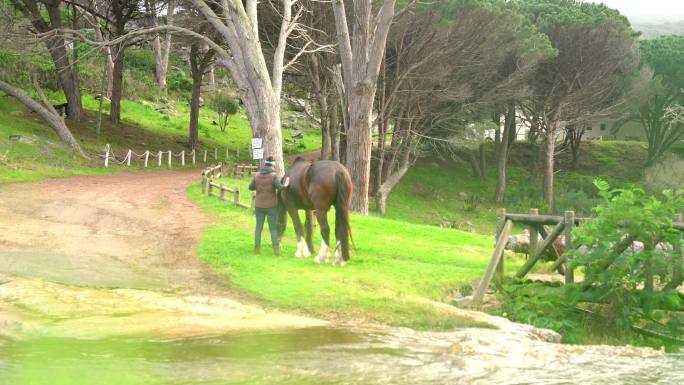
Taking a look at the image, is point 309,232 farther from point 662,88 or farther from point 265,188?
point 662,88

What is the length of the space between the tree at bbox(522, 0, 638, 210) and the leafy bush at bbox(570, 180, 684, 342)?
32.1 m

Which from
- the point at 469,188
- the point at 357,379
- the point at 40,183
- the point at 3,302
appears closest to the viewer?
the point at 357,379

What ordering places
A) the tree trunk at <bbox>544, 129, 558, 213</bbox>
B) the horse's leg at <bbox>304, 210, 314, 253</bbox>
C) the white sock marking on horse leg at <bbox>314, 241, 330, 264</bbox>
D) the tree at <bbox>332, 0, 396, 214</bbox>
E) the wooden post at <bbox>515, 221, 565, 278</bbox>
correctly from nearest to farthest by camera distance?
the wooden post at <bbox>515, 221, 565, 278</bbox>, the white sock marking on horse leg at <bbox>314, 241, 330, 264</bbox>, the horse's leg at <bbox>304, 210, 314, 253</bbox>, the tree at <bbox>332, 0, 396, 214</bbox>, the tree trunk at <bbox>544, 129, 558, 213</bbox>

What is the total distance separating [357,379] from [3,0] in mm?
40210

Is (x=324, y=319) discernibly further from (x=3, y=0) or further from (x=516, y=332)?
(x=3, y=0)

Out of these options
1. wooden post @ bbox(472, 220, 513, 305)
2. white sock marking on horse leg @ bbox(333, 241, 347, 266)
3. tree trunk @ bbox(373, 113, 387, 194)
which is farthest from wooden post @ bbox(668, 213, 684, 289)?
tree trunk @ bbox(373, 113, 387, 194)

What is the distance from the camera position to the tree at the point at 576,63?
41.5 metres

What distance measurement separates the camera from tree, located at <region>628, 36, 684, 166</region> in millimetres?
51031

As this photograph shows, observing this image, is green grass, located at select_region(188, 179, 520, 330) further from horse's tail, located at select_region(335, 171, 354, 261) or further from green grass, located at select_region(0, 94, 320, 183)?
green grass, located at select_region(0, 94, 320, 183)

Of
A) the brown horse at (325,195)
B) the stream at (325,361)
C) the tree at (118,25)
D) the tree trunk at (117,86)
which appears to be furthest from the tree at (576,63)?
the stream at (325,361)

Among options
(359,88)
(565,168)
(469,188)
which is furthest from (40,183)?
(565,168)

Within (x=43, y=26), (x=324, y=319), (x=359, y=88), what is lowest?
(x=324, y=319)

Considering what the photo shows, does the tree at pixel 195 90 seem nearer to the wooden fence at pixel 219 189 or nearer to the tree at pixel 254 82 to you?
the wooden fence at pixel 219 189

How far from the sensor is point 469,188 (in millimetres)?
46031
